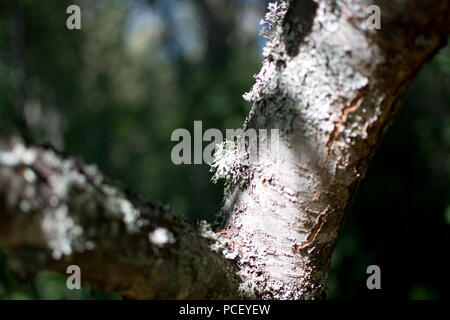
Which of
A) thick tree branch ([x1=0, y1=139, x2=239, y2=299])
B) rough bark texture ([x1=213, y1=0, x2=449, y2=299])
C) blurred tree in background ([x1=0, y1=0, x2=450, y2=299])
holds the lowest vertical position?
thick tree branch ([x1=0, y1=139, x2=239, y2=299])

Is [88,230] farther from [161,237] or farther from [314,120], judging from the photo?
[314,120]

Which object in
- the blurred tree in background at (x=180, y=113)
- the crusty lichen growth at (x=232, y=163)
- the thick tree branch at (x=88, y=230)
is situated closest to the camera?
the thick tree branch at (x=88, y=230)

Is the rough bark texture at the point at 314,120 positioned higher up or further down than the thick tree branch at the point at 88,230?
higher up

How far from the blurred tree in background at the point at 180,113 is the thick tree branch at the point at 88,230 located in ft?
0.30

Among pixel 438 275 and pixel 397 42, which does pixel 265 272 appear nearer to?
pixel 397 42

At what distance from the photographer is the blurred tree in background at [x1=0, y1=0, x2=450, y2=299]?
3475 mm

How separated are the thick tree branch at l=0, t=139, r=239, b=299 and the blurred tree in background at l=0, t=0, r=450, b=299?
9 cm

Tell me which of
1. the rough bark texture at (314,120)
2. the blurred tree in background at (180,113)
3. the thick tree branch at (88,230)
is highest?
the blurred tree in background at (180,113)

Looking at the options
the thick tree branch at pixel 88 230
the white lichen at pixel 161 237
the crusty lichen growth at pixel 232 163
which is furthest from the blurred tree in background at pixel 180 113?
the crusty lichen growth at pixel 232 163

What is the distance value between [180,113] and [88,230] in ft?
20.5

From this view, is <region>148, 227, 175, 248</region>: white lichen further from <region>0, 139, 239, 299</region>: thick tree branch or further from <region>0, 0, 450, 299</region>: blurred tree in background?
<region>0, 0, 450, 299</region>: blurred tree in background

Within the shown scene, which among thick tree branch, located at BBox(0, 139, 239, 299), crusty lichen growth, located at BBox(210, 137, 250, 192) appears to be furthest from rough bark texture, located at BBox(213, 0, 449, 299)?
thick tree branch, located at BBox(0, 139, 239, 299)

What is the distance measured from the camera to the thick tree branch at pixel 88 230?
69cm

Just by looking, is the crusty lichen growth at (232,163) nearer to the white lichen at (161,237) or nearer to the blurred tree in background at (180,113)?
the white lichen at (161,237)
